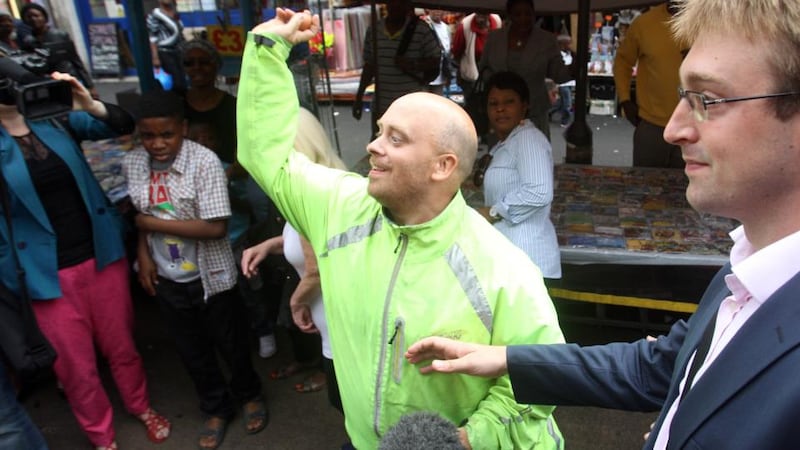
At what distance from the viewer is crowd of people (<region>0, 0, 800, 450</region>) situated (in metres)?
0.84

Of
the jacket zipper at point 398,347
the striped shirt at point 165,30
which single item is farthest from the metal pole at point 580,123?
the striped shirt at point 165,30

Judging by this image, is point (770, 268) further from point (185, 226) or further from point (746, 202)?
point (185, 226)

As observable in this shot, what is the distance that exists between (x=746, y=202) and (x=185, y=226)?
7.66 ft

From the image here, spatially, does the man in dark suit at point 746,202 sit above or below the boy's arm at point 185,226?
above

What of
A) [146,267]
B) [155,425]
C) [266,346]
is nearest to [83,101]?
[146,267]

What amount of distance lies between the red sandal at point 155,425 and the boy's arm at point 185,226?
114 centimetres

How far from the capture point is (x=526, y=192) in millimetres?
2719

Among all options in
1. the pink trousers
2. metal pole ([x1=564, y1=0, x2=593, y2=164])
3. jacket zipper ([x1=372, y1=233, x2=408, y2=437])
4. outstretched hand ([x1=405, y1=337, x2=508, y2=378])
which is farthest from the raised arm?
metal pole ([x1=564, y1=0, x2=593, y2=164])

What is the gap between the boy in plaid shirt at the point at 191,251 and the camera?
267cm

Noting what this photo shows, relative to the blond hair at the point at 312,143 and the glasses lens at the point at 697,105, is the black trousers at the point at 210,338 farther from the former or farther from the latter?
the glasses lens at the point at 697,105

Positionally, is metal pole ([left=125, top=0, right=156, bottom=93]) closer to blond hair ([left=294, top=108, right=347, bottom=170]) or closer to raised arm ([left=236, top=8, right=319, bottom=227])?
blond hair ([left=294, top=108, right=347, bottom=170])

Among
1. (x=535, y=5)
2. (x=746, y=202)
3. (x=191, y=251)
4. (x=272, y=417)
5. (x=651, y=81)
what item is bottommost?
(x=272, y=417)

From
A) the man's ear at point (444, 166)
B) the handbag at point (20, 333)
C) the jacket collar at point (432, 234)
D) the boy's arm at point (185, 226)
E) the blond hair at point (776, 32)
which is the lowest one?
the handbag at point (20, 333)

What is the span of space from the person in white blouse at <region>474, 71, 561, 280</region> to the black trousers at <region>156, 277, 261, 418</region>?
139 cm
